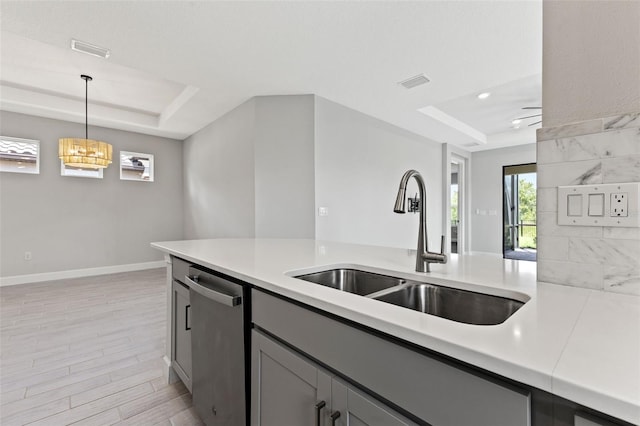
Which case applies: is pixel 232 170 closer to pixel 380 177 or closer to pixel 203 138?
pixel 203 138

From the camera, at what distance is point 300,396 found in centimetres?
86

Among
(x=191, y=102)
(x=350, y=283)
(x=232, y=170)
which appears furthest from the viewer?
(x=232, y=170)

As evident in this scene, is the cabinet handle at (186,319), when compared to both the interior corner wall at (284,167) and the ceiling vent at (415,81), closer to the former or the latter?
the interior corner wall at (284,167)

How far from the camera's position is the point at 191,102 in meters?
4.09

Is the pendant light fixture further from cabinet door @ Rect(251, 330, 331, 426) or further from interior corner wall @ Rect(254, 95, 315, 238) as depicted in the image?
cabinet door @ Rect(251, 330, 331, 426)

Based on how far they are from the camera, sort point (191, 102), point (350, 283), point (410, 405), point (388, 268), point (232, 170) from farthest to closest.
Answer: point (232, 170), point (191, 102), point (350, 283), point (388, 268), point (410, 405)

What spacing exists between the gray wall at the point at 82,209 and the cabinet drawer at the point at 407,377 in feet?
19.2

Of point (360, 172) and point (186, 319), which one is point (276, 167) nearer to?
point (360, 172)

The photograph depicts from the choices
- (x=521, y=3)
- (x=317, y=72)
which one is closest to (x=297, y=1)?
(x=317, y=72)

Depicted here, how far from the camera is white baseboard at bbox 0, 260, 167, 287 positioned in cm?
450

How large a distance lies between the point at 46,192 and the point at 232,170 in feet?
10.6

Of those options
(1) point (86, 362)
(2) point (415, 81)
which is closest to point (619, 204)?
(2) point (415, 81)

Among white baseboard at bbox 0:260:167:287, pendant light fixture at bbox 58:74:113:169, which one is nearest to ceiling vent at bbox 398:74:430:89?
pendant light fixture at bbox 58:74:113:169

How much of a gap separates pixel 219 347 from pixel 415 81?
3.35 m
